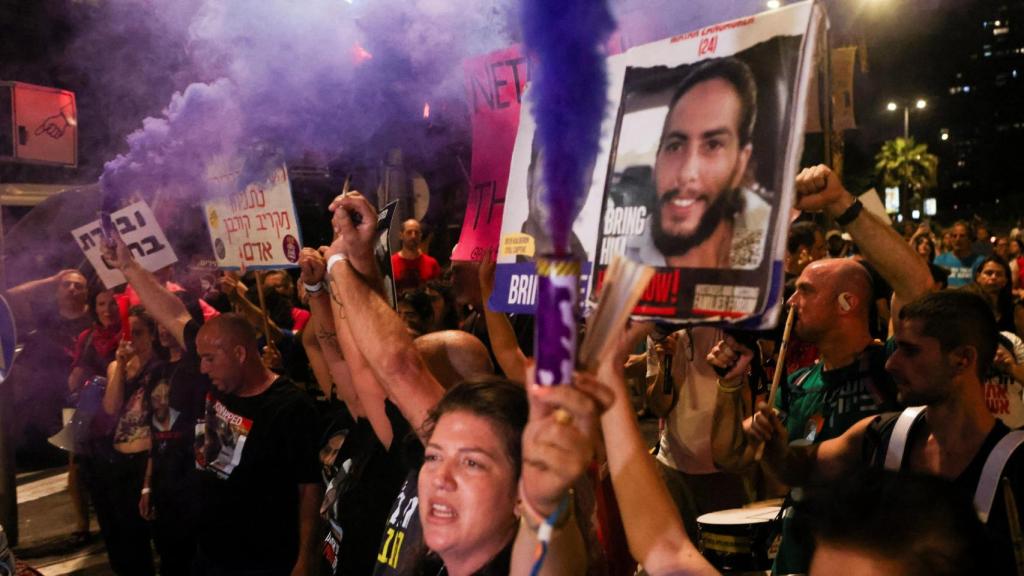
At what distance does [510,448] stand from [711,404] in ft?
9.37

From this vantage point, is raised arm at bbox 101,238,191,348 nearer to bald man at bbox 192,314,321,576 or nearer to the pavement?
bald man at bbox 192,314,321,576

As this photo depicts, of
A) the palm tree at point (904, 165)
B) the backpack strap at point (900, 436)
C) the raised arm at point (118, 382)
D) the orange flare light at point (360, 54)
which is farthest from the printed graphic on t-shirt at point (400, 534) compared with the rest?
the palm tree at point (904, 165)

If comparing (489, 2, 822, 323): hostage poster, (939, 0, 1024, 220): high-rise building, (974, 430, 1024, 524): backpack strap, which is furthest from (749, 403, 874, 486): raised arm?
(939, 0, 1024, 220): high-rise building

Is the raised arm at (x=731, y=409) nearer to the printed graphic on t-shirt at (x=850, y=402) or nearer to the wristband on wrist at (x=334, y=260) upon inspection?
the printed graphic on t-shirt at (x=850, y=402)

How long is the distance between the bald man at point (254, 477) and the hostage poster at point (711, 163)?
2262 millimetres

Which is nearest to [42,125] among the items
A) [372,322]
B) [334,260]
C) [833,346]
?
[334,260]

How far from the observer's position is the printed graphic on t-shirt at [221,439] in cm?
439

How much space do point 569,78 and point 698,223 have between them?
3.65 ft

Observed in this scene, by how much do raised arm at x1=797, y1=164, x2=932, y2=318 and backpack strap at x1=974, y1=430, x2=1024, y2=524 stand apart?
3.24ft

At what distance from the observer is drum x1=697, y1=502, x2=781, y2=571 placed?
3672 mm

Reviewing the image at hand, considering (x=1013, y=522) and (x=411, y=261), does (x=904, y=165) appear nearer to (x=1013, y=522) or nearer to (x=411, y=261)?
(x=411, y=261)

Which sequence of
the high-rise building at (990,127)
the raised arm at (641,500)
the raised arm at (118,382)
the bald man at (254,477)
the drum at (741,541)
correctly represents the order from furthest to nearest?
1. the high-rise building at (990,127)
2. the raised arm at (118,382)
3. the bald man at (254,477)
4. the drum at (741,541)
5. the raised arm at (641,500)

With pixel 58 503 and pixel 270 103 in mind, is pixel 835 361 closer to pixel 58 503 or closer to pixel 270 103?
pixel 270 103

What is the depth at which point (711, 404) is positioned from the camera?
4930 mm
